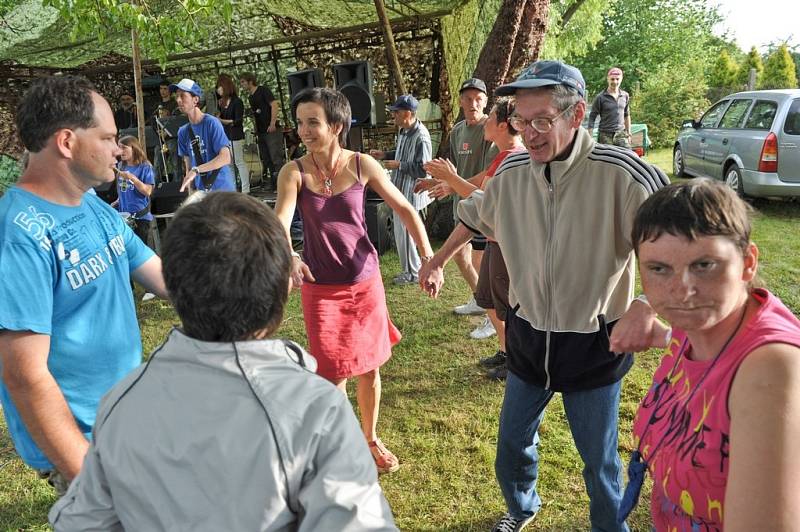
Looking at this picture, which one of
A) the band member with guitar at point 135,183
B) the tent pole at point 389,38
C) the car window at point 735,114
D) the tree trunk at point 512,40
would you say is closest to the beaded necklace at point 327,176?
the band member with guitar at point 135,183

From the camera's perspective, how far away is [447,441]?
11.4 ft

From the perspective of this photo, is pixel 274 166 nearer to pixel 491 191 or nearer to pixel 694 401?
pixel 491 191

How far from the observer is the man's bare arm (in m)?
1.56

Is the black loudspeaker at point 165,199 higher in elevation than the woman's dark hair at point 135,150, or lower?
lower

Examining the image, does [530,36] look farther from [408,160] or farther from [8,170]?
[8,170]

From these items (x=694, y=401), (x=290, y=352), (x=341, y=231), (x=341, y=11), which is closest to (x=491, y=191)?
(x=341, y=231)

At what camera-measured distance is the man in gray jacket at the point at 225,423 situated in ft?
3.28

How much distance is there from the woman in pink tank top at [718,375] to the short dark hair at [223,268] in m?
0.83

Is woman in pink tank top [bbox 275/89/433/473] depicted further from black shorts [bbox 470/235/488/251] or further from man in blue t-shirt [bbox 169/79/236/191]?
man in blue t-shirt [bbox 169/79/236/191]

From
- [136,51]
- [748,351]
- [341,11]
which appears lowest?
[748,351]

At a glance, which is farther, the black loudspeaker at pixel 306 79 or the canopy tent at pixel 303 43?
the canopy tent at pixel 303 43

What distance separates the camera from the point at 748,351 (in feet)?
3.61

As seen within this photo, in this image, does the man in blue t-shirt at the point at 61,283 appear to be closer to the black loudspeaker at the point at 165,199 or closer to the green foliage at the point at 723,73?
the black loudspeaker at the point at 165,199

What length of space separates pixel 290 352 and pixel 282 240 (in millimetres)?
219
